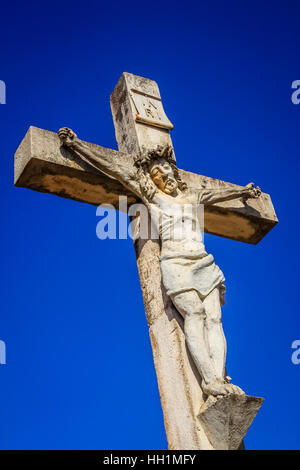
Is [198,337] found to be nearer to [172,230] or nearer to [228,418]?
[228,418]

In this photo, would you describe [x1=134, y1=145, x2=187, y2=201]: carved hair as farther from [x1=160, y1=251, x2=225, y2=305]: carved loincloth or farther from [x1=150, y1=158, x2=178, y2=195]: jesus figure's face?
[x1=160, y1=251, x2=225, y2=305]: carved loincloth

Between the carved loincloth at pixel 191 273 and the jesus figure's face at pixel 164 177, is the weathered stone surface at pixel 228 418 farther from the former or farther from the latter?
the jesus figure's face at pixel 164 177

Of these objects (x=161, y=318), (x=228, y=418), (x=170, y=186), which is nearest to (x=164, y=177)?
(x=170, y=186)

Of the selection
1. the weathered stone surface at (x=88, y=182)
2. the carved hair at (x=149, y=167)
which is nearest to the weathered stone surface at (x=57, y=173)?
the weathered stone surface at (x=88, y=182)

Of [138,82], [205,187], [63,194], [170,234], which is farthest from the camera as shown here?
[138,82]

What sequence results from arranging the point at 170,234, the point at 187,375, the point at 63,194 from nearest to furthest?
the point at 187,375 → the point at 170,234 → the point at 63,194

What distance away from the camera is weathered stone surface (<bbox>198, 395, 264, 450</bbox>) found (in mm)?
4941

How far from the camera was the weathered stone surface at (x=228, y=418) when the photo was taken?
4941 millimetres

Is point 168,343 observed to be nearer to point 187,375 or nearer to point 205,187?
point 187,375

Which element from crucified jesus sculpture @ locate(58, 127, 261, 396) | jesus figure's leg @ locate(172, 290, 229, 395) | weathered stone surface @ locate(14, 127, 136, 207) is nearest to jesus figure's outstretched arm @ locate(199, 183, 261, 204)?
crucified jesus sculpture @ locate(58, 127, 261, 396)

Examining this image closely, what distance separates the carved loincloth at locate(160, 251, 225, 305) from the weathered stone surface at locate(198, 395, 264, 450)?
952 millimetres
